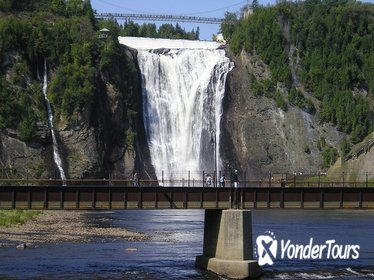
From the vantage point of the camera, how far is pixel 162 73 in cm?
19775

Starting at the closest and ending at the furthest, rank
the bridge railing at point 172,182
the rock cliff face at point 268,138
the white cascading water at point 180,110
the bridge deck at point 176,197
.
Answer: the bridge deck at point 176,197
the bridge railing at point 172,182
the white cascading water at point 180,110
the rock cliff face at point 268,138

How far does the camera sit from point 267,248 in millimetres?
85000

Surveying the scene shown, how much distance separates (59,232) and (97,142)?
3179 inches

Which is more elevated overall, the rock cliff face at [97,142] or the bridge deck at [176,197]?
the bridge deck at [176,197]

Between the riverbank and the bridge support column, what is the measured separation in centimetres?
1995

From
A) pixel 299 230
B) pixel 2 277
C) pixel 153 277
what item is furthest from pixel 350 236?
pixel 2 277

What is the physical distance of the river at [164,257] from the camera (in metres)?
65.9

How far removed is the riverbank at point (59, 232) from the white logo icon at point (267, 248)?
35.0 ft

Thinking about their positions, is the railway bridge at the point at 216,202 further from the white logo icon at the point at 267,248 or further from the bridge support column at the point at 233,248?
the white logo icon at the point at 267,248

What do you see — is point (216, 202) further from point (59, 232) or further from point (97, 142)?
point (97, 142)

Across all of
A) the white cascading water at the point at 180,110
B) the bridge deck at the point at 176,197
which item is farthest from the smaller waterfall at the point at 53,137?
the bridge deck at the point at 176,197

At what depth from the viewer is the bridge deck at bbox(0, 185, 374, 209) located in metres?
70.0

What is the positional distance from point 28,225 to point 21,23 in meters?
81.3

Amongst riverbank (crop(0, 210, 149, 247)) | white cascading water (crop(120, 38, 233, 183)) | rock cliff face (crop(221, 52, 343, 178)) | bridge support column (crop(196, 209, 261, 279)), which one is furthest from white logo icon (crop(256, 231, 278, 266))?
rock cliff face (crop(221, 52, 343, 178))
